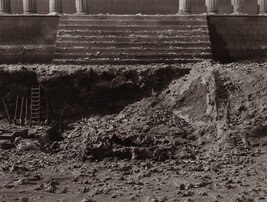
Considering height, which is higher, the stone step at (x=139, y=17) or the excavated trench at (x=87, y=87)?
the stone step at (x=139, y=17)

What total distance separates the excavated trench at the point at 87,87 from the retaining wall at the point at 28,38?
219cm

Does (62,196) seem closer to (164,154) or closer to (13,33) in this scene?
(164,154)

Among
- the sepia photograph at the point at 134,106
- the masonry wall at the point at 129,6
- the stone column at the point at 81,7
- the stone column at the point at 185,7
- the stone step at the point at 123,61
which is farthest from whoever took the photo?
the masonry wall at the point at 129,6

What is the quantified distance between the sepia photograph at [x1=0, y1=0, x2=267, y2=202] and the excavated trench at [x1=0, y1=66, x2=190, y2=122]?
33 mm

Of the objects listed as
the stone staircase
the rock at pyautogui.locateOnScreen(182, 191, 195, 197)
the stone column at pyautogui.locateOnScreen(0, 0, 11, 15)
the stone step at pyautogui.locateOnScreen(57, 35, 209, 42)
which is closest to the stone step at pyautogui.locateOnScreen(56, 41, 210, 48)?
the stone staircase

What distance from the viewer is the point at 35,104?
15.3 metres

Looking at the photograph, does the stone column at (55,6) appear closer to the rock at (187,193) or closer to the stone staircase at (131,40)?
the stone staircase at (131,40)

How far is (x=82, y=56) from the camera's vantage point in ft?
53.7

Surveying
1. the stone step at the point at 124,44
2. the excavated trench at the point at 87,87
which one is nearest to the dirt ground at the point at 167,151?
the excavated trench at the point at 87,87

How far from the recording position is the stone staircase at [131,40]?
16.3 m

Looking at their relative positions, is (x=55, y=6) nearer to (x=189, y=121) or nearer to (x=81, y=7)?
(x=81, y=7)

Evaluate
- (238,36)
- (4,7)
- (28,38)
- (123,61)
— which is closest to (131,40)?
(123,61)

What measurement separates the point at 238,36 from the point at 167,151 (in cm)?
809

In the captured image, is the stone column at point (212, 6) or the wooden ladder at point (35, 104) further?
the stone column at point (212, 6)
